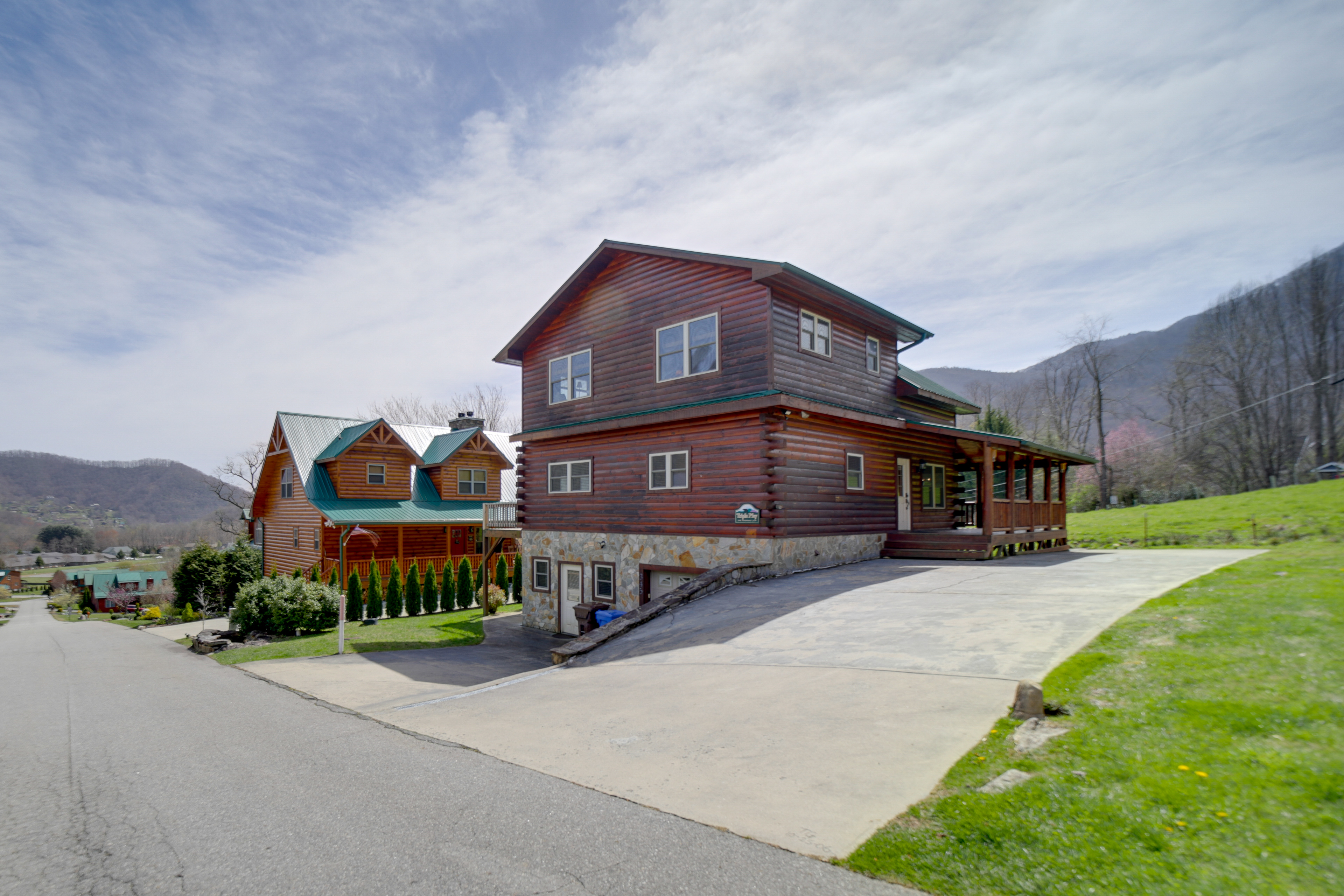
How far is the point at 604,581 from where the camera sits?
60.6 ft

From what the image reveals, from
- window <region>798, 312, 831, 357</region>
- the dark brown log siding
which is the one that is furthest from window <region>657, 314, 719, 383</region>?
window <region>798, 312, 831, 357</region>

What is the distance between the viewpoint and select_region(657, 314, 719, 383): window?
16.1m

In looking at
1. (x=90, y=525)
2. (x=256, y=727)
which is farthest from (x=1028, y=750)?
(x=90, y=525)

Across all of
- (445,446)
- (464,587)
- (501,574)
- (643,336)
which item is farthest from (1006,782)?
(445,446)

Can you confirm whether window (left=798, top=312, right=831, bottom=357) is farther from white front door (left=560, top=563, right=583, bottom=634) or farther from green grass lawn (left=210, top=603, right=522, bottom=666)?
green grass lawn (left=210, top=603, right=522, bottom=666)

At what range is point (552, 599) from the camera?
20125 millimetres

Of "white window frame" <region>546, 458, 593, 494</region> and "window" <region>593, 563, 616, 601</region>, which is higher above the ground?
"white window frame" <region>546, 458, 593, 494</region>

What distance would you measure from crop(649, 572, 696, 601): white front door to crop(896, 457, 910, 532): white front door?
6553 millimetres

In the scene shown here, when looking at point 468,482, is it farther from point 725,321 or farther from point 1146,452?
point 1146,452

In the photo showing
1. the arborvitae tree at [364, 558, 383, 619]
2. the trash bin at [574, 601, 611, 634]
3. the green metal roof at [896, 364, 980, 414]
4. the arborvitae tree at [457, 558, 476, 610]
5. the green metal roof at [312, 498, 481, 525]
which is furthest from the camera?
the arborvitae tree at [457, 558, 476, 610]

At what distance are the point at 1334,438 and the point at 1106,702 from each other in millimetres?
51493

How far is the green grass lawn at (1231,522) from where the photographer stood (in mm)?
19141

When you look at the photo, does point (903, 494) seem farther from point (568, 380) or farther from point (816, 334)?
point (568, 380)

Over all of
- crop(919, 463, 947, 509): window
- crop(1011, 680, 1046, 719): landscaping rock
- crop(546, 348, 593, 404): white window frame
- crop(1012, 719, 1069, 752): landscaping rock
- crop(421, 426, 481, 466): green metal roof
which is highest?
crop(546, 348, 593, 404): white window frame
